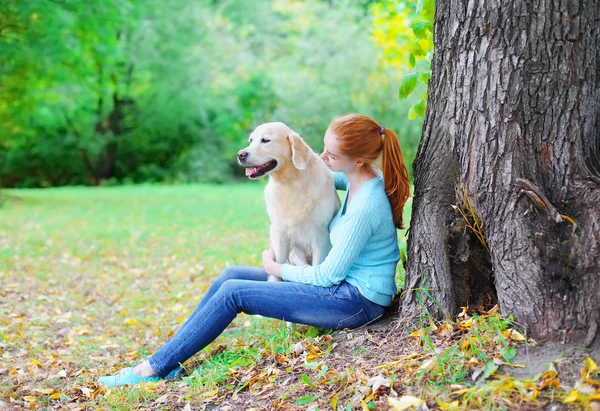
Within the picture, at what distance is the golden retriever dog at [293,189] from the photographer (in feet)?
13.7

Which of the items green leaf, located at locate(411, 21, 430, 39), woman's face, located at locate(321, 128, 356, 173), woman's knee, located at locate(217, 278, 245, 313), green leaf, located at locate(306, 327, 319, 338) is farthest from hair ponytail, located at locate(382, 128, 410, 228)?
woman's knee, located at locate(217, 278, 245, 313)

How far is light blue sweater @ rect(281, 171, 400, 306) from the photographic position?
140 inches

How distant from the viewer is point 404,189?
3736 millimetres

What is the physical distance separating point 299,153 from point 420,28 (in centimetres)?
113

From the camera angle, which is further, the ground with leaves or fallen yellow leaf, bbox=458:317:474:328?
fallen yellow leaf, bbox=458:317:474:328

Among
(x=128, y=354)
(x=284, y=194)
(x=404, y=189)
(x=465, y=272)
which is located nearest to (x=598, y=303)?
(x=465, y=272)

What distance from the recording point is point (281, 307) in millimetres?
3637

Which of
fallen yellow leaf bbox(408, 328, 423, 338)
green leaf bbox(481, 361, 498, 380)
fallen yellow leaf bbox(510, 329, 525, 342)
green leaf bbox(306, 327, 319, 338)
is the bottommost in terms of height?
green leaf bbox(306, 327, 319, 338)

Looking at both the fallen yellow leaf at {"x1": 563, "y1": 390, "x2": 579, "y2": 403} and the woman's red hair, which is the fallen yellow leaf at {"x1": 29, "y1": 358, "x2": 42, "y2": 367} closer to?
the woman's red hair

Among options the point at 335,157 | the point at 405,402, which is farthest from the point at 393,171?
the point at 405,402

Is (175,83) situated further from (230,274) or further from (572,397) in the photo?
(572,397)

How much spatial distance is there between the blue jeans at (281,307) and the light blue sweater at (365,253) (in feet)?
0.22

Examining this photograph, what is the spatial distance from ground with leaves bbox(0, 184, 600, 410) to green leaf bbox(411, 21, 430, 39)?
5.85 feet

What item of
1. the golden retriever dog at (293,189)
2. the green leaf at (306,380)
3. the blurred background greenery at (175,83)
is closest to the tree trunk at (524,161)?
the green leaf at (306,380)
